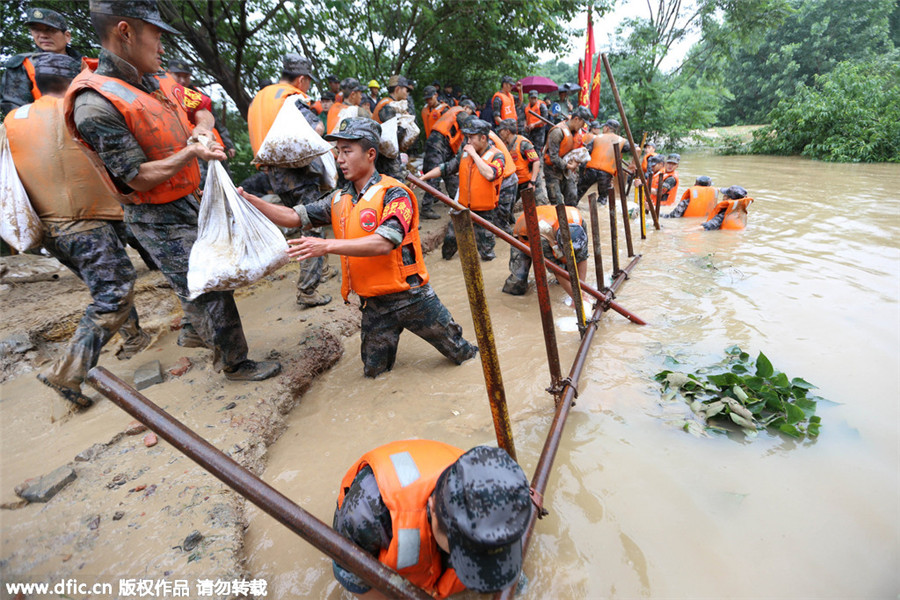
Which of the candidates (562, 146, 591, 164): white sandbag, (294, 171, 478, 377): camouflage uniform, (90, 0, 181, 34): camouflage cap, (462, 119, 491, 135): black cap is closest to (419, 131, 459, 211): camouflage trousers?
(562, 146, 591, 164): white sandbag

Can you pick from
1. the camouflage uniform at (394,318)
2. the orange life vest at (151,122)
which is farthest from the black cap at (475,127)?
the orange life vest at (151,122)

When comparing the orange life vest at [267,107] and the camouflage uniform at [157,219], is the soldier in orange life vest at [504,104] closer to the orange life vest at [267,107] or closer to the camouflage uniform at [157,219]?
the orange life vest at [267,107]

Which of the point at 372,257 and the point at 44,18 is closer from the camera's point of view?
the point at 372,257

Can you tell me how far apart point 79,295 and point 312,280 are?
2.15m

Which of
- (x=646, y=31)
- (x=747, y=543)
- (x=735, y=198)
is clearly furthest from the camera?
(x=646, y=31)

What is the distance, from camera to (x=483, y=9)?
348 inches

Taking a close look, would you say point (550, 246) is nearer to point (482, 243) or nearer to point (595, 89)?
point (482, 243)

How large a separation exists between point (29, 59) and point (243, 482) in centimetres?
385

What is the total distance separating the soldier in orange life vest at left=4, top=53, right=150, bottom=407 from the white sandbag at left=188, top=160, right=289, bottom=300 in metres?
0.93

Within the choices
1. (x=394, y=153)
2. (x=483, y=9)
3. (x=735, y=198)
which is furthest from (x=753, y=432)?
(x=483, y=9)

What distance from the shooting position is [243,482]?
3.64 feet

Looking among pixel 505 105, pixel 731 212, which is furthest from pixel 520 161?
pixel 731 212

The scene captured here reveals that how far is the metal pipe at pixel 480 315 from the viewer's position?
1.50 m

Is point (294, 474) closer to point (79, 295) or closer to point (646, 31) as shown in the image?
point (79, 295)
